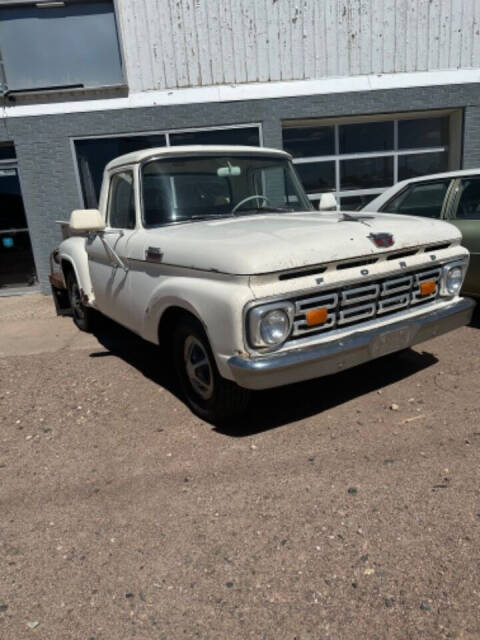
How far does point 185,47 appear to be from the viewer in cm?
831

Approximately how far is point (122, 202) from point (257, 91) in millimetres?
5400

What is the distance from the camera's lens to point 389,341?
3.14m

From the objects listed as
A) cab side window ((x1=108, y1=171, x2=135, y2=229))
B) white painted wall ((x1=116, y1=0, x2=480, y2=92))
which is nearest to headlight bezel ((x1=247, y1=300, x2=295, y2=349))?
cab side window ((x1=108, y1=171, x2=135, y2=229))

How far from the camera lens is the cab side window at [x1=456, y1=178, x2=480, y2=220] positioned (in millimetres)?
5025

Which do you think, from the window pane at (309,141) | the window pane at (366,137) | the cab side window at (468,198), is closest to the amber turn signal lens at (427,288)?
the cab side window at (468,198)

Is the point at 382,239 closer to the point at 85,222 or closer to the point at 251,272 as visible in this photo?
the point at 251,272

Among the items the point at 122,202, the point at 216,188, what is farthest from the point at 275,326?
the point at 122,202

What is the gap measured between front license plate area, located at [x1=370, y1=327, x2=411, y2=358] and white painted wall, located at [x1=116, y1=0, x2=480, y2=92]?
693 cm

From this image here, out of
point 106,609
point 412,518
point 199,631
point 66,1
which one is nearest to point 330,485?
point 412,518

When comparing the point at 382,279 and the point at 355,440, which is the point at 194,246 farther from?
the point at 355,440

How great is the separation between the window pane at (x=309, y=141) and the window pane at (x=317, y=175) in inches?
8.1

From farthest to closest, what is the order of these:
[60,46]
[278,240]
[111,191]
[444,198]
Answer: [60,46], [444,198], [111,191], [278,240]

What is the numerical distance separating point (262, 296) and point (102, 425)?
69.7 inches

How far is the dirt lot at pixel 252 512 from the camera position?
1.93 metres
